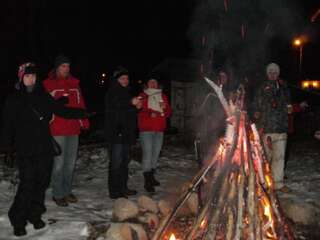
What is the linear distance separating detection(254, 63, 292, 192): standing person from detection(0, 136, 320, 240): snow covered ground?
0.62m

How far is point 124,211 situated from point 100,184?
2.23 metres

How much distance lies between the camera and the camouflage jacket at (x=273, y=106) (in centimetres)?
669

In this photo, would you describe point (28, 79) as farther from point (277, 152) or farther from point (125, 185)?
point (277, 152)

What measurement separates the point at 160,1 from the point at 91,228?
18.3m

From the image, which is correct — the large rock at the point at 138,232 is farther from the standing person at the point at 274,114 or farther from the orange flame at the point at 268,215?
the standing person at the point at 274,114

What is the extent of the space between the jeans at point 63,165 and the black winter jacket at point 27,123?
73 centimetres

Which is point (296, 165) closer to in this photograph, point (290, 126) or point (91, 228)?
point (290, 126)

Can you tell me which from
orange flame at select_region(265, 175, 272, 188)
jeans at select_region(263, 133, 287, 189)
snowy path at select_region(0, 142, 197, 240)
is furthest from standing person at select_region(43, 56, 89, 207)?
jeans at select_region(263, 133, 287, 189)

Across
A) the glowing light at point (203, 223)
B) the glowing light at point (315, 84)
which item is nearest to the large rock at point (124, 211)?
the glowing light at point (203, 223)

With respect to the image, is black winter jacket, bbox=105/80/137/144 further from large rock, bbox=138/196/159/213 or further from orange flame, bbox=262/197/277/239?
orange flame, bbox=262/197/277/239

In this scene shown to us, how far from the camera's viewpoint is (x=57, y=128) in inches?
220

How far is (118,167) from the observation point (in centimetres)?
616

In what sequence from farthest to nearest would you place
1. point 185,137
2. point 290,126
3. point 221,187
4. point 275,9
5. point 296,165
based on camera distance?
point 185,137, point 275,9, point 296,165, point 290,126, point 221,187

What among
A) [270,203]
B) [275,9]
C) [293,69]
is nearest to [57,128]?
[270,203]
